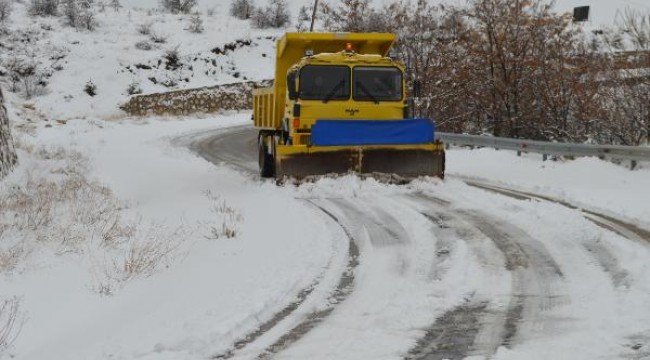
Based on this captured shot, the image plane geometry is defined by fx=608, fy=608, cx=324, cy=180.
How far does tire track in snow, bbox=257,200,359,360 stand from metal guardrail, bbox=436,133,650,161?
23.4ft

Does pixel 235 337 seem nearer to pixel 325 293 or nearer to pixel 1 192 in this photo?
pixel 325 293

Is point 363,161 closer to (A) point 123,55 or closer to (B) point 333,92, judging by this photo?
(B) point 333,92

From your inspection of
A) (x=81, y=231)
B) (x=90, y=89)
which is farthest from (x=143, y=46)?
(x=81, y=231)

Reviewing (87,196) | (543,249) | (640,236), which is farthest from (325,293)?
(87,196)

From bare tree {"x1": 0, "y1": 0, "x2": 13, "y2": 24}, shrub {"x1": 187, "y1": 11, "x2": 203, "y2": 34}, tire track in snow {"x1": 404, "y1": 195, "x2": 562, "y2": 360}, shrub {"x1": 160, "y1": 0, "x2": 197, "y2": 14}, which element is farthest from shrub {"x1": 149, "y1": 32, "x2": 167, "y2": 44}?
tire track in snow {"x1": 404, "y1": 195, "x2": 562, "y2": 360}

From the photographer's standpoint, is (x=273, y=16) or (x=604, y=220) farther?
(x=273, y=16)

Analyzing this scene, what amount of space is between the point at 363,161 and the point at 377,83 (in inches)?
70.3

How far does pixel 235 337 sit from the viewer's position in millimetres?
3854

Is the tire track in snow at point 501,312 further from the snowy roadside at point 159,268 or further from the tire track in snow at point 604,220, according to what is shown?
the snowy roadside at point 159,268

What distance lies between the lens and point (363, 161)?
1107 centimetres

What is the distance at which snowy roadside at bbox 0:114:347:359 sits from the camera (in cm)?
380

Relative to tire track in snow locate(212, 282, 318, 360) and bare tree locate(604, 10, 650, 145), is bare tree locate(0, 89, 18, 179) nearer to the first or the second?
tire track in snow locate(212, 282, 318, 360)

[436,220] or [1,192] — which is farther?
[1,192]

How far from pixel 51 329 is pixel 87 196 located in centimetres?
527
